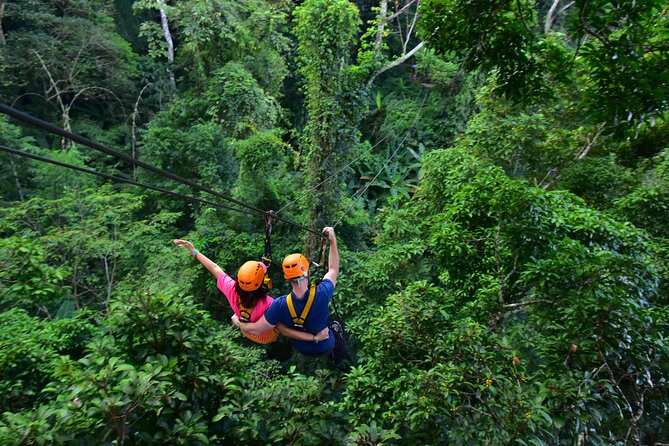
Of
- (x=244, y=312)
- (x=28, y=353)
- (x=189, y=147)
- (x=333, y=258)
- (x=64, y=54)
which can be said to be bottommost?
(x=28, y=353)

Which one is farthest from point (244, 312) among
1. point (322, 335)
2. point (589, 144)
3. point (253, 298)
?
point (589, 144)

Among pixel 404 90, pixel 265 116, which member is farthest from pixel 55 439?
pixel 404 90

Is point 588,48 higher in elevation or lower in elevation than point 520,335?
higher

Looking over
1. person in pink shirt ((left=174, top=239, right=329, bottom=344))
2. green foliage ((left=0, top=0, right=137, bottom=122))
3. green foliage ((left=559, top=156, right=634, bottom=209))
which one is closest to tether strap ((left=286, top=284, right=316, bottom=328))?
person in pink shirt ((left=174, top=239, right=329, bottom=344))

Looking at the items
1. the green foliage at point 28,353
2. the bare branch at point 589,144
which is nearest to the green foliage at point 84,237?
the green foliage at point 28,353

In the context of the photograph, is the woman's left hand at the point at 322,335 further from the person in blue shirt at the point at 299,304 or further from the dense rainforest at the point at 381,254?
the dense rainforest at the point at 381,254

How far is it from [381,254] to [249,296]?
10.4ft

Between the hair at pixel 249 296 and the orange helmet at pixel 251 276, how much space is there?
52 millimetres

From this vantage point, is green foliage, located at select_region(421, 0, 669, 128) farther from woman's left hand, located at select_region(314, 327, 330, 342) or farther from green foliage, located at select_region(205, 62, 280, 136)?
green foliage, located at select_region(205, 62, 280, 136)

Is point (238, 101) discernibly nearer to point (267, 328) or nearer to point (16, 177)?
Result: point (16, 177)

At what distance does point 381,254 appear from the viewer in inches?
224

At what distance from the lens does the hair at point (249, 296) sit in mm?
2725

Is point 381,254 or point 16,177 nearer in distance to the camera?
point 381,254

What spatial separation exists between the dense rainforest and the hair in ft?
1.26
